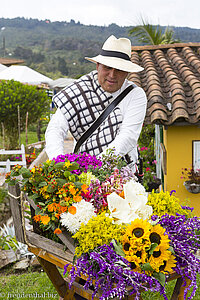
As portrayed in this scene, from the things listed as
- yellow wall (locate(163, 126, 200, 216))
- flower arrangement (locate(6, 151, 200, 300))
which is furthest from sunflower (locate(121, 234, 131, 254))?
yellow wall (locate(163, 126, 200, 216))

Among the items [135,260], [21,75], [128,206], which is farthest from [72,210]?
[21,75]

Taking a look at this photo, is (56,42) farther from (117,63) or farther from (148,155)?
(117,63)

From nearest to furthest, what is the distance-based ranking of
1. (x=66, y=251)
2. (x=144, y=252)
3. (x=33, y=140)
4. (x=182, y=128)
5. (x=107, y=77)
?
(x=144, y=252) < (x=66, y=251) < (x=107, y=77) < (x=182, y=128) < (x=33, y=140)

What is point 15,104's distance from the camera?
13109 mm

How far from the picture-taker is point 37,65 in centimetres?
5225

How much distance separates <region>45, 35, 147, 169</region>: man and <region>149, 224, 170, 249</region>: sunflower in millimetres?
921

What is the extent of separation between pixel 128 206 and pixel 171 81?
5.03 metres

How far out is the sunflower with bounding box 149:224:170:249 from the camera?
1.55 meters

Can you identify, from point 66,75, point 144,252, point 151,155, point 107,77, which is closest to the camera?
point 144,252

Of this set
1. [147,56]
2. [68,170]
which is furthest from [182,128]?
[68,170]

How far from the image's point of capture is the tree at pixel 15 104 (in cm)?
1330

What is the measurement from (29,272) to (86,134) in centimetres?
289

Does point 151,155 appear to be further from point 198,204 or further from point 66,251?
point 66,251

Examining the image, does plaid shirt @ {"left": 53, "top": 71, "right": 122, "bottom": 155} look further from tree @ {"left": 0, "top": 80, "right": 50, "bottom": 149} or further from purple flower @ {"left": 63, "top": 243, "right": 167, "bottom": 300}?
tree @ {"left": 0, "top": 80, "right": 50, "bottom": 149}
